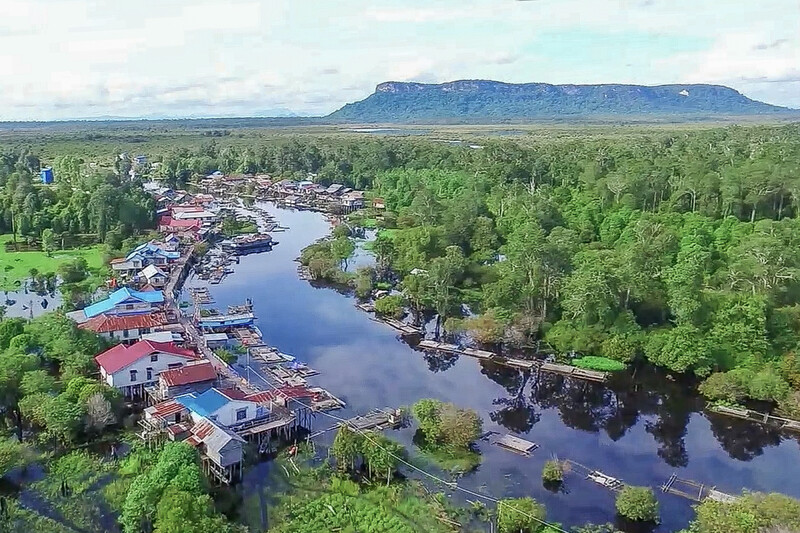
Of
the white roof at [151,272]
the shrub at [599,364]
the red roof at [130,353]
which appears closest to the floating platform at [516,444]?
the shrub at [599,364]

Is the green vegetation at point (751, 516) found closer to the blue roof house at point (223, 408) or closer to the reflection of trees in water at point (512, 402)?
the reflection of trees in water at point (512, 402)

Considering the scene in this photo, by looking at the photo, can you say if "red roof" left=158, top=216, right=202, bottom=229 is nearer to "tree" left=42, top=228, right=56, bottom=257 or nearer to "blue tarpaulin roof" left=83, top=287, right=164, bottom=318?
"tree" left=42, top=228, right=56, bottom=257

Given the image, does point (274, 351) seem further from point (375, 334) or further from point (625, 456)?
point (625, 456)

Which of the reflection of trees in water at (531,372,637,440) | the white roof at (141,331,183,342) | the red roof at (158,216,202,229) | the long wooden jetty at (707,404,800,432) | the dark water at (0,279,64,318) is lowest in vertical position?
the reflection of trees in water at (531,372,637,440)

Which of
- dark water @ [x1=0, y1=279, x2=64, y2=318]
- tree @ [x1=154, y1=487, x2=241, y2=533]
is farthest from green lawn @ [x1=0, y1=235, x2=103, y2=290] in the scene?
tree @ [x1=154, y1=487, x2=241, y2=533]

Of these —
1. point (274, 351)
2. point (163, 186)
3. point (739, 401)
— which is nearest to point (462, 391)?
point (274, 351)

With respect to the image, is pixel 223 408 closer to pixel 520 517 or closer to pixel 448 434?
pixel 448 434

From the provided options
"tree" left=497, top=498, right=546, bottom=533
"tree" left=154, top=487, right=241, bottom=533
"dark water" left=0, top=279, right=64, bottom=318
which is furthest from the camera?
"dark water" left=0, top=279, right=64, bottom=318
